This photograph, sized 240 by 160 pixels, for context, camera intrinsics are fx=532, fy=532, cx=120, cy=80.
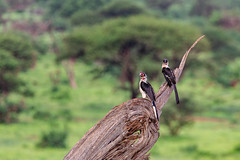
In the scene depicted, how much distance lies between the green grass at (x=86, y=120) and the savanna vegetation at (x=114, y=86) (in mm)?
41

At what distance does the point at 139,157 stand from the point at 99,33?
28176mm

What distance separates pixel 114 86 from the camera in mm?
33250

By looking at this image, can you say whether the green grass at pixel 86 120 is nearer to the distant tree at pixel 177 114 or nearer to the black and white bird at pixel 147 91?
the distant tree at pixel 177 114

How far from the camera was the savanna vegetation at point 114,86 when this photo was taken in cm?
1959

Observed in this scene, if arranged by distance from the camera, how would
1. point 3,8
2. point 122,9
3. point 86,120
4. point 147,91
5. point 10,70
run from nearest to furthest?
point 147,91, point 86,120, point 10,70, point 122,9, point 3,8

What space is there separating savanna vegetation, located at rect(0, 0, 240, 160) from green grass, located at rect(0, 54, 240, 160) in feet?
0.14

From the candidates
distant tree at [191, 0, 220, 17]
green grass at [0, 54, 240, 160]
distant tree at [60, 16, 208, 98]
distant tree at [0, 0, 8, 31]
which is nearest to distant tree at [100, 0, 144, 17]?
green grass at [0, 54, 240, 160]

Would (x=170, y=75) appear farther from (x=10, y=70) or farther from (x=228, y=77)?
(x=228, y=77)

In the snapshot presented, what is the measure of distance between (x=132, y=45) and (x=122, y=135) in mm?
28096

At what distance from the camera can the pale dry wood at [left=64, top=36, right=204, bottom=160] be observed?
9.32 ft

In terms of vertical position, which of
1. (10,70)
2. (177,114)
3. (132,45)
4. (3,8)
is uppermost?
(3,8)

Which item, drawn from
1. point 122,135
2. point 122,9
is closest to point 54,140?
point 122,135

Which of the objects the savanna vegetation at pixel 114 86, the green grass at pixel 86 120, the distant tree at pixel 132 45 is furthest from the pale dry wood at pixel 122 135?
the distant tree at pixel 132 45

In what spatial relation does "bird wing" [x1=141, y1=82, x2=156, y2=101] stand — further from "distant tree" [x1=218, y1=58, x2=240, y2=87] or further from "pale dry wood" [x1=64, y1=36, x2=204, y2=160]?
"distant tree" [x1=218, y1=58, x2=240, y2=87]
